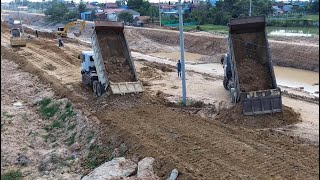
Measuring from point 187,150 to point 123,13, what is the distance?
61.1m

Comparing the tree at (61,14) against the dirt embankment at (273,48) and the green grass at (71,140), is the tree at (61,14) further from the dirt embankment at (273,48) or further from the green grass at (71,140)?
the green grass at (71,140)

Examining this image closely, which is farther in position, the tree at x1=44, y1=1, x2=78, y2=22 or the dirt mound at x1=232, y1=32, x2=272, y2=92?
the tree at x1=44, y1=1, x2=78, y2=22

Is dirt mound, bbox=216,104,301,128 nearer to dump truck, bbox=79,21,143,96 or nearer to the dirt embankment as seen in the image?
dump truck, bbox=79,21,143,96

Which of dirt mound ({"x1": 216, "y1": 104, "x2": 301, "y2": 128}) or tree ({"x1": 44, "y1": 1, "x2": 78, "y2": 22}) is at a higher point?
tree ({"x1": 44, "y1": 1, "x2": 78, "y2": 22})

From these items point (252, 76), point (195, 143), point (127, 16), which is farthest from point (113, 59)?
point (127, 16)

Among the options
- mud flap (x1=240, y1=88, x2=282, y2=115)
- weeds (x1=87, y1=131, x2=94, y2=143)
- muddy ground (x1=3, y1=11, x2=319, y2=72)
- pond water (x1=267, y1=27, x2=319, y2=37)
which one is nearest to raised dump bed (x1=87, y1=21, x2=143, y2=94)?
weeds (x1=87, y1=131, x2=94, y2=143)

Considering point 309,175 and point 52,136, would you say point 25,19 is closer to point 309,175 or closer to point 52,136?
point 52,136

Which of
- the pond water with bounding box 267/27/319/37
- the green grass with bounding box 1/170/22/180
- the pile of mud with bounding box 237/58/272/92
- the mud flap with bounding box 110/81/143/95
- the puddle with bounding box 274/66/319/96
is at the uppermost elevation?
the pile of mud with bounding box 237/58/272/92

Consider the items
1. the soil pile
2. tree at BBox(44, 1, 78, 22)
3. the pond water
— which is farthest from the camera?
tree at BBox(44, 1, 78, 22)

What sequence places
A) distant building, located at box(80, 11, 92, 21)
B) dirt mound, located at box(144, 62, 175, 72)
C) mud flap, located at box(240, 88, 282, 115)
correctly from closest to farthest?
1. mud flap, located at box(240, 88, 282, 115)
2. dirt mound, located at box(144, 62, 175, 72)
3. distant building, located at box(80, 11, 92, 21)

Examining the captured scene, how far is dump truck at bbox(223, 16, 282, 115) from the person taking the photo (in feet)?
55.3

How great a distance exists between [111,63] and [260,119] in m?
8.38

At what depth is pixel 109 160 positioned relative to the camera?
13.3 m

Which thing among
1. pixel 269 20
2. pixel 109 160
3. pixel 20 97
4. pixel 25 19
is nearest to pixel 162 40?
pixel 269 20
